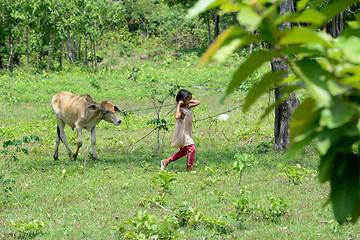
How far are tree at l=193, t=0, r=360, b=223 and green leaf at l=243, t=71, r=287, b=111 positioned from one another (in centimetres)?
4

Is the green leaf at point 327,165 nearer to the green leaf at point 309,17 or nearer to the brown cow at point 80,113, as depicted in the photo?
the green leaf at point 309,17

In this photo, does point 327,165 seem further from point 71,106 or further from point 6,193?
point 71,106

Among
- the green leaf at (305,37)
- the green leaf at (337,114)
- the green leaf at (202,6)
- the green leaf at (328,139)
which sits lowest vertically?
the green leaf at (328,139)

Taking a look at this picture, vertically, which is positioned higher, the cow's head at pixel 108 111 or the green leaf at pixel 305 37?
the green leaf at pixel 305 37

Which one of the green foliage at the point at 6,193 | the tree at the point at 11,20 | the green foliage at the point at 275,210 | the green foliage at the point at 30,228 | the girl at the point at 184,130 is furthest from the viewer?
the tree at the point at 11,20

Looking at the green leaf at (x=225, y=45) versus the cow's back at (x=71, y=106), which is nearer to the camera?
the green leaf at (x=225, y=45)

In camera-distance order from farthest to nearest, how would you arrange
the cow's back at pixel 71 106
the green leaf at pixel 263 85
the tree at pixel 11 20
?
1. the tree at pixel 11 20
2. the cow's back at pixel 71 106
3. the green leaf at pixel 263 85

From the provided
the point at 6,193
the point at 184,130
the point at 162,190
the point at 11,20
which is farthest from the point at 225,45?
the point at 11,20

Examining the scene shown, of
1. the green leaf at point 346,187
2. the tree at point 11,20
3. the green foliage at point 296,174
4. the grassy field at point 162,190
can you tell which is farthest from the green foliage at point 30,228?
the tree at point 11,20

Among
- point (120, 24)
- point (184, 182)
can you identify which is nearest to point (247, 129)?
point (184, 182)

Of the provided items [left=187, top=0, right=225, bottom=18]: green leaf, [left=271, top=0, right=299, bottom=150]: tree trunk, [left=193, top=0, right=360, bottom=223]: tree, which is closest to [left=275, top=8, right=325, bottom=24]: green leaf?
[left=193, top=0, right=360, bottom=223]: tree

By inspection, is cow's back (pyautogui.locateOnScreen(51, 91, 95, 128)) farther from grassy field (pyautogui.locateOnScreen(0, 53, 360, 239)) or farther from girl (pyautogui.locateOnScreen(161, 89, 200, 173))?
girl (pyautogui.locateOnScreen(161, 89, 200, 173))

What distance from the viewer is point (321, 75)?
0.79 m

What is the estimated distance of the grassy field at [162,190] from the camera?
465cm
